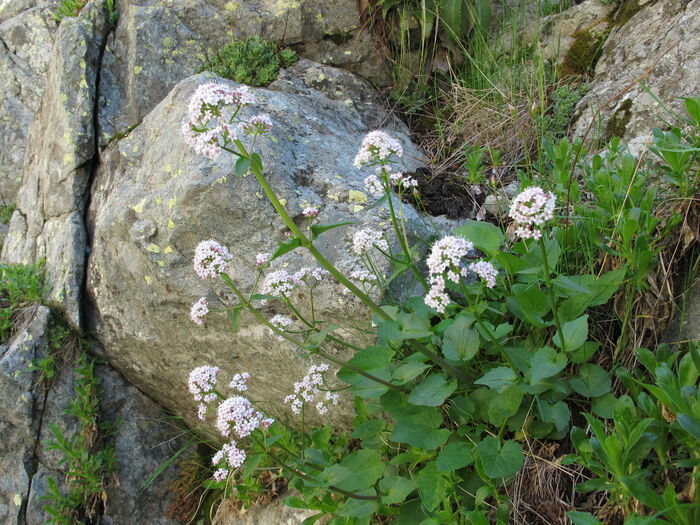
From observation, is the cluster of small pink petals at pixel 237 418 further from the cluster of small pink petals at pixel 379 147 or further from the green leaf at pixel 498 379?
the cluster of small pink petals at pixel 379 147

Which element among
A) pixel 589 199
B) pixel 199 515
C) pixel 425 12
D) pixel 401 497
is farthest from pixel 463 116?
pixel 199 515

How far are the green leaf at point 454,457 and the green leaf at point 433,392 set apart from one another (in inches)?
7.4

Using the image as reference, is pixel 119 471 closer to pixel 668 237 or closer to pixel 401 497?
pixel 401 497

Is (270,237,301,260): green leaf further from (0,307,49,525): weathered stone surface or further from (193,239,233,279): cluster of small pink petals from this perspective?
(0,307,49,525): weathered stone surface

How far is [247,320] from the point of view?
3.23 metres

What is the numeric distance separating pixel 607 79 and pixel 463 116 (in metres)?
1.08

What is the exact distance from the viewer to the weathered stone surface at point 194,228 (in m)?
3.21

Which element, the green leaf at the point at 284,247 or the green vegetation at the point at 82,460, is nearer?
the green leaf at the point at 284,247

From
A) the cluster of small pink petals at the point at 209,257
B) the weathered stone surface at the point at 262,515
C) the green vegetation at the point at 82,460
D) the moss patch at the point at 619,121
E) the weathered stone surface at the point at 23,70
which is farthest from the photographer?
Answer: the weathered stone surface at the point at 23,70

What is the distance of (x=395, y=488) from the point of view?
2.24 meters

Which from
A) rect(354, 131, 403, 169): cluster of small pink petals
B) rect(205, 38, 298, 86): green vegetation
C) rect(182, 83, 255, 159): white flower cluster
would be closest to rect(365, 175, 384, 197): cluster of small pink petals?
rect(354, 131, 403, 169): cluster of small pink petals

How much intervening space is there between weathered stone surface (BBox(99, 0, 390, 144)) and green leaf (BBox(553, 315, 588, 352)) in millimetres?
3382

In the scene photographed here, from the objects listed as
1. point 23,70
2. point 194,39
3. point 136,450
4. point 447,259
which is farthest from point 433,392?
point 23,70

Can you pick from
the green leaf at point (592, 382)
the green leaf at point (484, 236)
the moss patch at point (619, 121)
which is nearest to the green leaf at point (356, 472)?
the green leaf at point (592, 382)
